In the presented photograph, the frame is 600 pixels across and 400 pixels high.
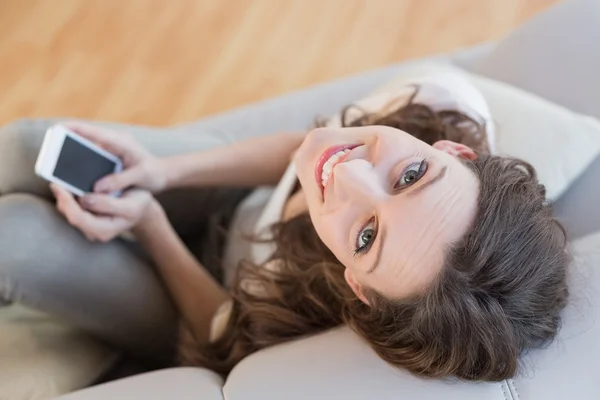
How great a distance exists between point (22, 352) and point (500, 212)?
73 cm

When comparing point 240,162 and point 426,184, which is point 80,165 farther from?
point 426,184

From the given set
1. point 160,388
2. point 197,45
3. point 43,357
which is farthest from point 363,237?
point 197,45

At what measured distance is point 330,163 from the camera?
84 cm

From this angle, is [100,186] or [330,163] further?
[100,186]

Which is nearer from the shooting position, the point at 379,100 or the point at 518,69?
the point at 379,100

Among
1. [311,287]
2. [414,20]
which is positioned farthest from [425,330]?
[414,20]

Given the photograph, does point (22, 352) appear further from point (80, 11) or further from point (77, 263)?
point (80, 11)

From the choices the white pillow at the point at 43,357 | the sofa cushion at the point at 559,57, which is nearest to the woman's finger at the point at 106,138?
the white pillow at the point at 43,357

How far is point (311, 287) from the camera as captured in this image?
100 cm

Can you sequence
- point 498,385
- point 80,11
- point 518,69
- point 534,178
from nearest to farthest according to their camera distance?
point 498,385, point 534,178, point 518,69, point 80,11

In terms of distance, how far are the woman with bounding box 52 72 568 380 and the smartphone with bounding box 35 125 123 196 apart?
0.02m

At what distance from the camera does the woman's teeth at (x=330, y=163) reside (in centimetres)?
83

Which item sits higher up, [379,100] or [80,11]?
[379,100]

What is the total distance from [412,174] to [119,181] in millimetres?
497
